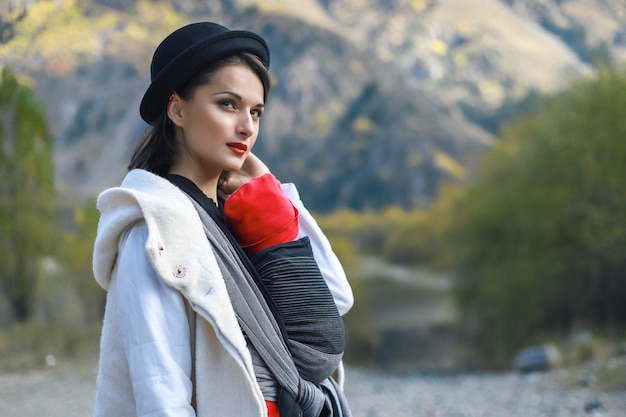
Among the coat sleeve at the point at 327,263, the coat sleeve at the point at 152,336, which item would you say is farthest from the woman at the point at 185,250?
the coat sleeve at the point at 327,263

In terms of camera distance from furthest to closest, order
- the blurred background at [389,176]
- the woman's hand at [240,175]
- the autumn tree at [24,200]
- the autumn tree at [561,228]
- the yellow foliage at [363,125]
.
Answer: the yellow foliage at [363,125], the autumn tree at [561,228], the blurred background at [389,176], the autumn tree at [24,200], the woman's hand at [240,175]

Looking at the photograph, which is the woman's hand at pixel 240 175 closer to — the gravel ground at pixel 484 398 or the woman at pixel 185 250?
the woman at pixel 185 250

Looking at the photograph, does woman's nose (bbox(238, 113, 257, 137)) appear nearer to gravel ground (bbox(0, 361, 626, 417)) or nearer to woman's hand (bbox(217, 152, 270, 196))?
woman's hand (bbox(217, 152, 270, 196))

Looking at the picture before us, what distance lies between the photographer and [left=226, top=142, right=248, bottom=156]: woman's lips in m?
1.88

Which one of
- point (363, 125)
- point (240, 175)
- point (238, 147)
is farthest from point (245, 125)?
point (363, 125)

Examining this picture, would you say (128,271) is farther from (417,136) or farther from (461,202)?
(417,136)

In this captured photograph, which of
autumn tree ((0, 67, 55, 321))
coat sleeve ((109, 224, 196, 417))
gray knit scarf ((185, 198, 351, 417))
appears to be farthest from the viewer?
autumn tree ((0, 67, 55, 321))

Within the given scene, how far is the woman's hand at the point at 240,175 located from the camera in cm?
212

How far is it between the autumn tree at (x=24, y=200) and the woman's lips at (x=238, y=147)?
15689mm

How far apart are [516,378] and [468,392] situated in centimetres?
130

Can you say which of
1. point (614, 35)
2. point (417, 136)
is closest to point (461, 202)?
point (417, 136)

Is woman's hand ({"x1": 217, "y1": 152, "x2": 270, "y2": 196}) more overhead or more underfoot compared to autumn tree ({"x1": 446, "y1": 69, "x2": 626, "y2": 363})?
more underfoot

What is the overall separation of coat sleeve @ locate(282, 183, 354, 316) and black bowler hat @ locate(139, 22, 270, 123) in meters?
0.49

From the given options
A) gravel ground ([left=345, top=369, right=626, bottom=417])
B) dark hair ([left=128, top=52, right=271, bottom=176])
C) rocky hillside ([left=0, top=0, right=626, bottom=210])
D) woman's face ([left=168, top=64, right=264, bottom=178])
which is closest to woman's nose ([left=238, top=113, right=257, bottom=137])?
woman's face ([left=168, top=64, right=264, bottom=178])
